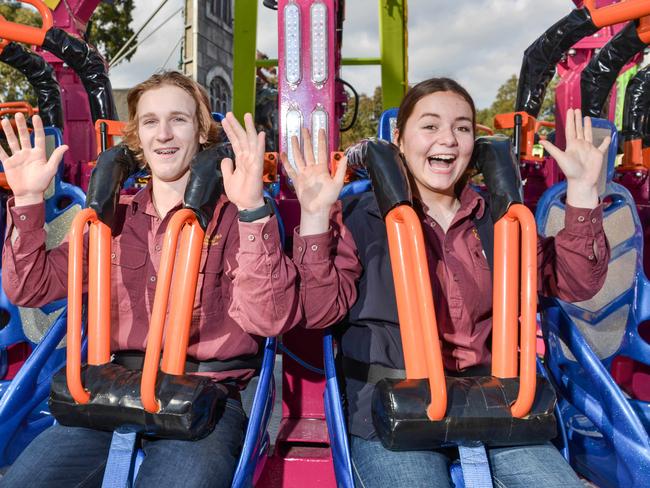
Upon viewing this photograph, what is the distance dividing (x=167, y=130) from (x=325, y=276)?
660mm

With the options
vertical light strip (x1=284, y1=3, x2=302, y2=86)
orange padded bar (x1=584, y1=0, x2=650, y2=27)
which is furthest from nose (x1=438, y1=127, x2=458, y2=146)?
orange padded bar (x1=584, y1=0, x2=650, y2=27)

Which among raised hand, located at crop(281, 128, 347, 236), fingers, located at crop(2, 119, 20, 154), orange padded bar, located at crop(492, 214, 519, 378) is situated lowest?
orange padded bar, located at crop(492, 214, 519, 378)

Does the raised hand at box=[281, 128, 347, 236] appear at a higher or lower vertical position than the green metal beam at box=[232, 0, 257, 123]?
lower

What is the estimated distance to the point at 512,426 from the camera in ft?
4.50

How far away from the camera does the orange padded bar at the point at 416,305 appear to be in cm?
133

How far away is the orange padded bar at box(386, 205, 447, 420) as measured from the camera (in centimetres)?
133

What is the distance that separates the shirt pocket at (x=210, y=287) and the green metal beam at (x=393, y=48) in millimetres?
3130

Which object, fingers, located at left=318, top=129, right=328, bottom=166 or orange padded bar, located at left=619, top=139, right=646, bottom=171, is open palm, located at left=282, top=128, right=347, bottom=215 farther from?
orange padded bar, located at left=619, top=139, right=646, bottom=171

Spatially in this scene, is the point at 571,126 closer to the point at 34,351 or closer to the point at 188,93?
the point at 188,93

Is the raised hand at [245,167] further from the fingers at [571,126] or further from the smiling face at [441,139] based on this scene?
the fingers at [571,126]

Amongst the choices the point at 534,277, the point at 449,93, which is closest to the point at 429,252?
the point at 534,277

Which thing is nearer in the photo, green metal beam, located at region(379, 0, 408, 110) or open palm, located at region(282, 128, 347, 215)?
open palm, located at region(282, 128, 347, 215)

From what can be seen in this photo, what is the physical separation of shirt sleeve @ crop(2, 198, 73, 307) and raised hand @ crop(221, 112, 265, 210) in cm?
61

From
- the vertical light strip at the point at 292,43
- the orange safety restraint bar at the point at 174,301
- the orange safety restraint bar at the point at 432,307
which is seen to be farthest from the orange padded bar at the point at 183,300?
the vertical light strip at the point at 292,43
